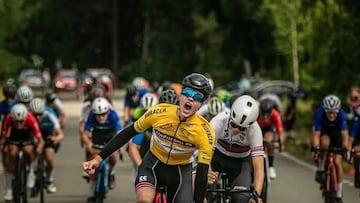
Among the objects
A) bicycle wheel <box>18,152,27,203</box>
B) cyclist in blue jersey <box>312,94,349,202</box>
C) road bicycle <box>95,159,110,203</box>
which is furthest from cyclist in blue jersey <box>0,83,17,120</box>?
cyclist in blue jersey <box>312,94,349,202</box>

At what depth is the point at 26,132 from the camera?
15047 mm

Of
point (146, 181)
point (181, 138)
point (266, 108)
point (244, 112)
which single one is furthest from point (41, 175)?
point (181, 138)

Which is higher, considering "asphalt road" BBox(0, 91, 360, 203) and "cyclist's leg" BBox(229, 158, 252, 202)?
"cyclist's leg" BBox(229, 158, 252, 202)

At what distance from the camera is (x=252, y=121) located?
9.79m

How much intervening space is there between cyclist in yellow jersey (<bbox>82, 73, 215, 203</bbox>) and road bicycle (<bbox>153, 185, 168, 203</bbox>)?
1.8 inches

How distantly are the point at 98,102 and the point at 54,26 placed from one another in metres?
79.3

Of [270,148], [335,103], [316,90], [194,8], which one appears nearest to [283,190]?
[270,148]

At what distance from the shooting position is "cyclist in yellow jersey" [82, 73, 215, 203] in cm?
903

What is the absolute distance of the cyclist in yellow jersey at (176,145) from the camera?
9031 mm

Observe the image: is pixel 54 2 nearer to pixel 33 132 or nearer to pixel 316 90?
pixel 316 90

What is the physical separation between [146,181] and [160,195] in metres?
0.18

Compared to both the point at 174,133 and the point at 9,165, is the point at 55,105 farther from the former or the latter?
the point at 174,133

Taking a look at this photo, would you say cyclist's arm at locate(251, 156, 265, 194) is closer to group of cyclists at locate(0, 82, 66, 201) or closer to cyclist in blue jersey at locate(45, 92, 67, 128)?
group of cyclists at locate(0, 82, 66, 201)

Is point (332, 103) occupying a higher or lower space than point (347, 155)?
higher
